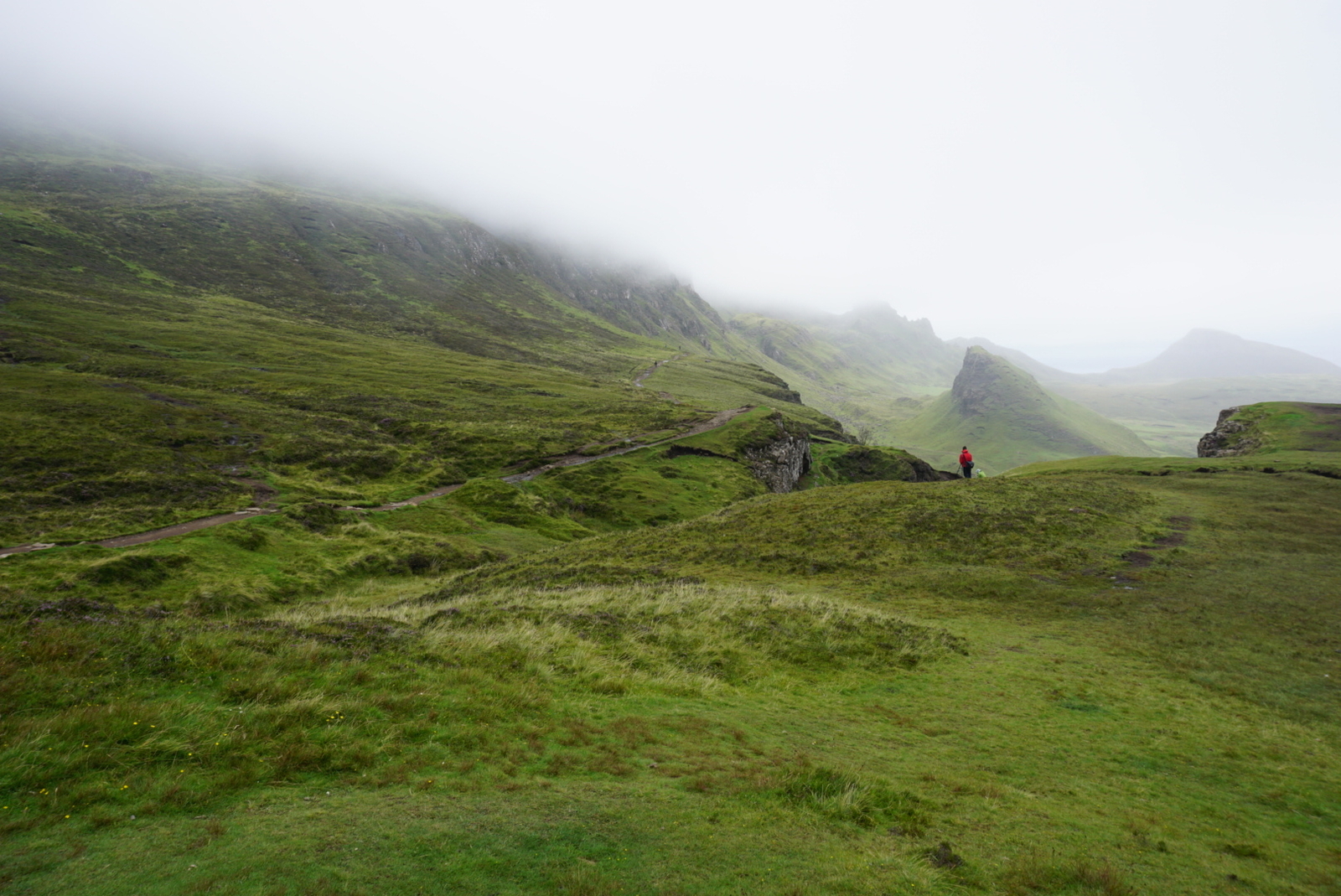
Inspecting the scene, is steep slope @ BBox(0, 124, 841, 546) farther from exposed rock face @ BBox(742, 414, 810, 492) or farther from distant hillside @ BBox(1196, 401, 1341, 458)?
distant hillside @ BBox(1196, 401, 1341, 458)

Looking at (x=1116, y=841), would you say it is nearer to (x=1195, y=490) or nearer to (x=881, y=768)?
(x=881, y=768)

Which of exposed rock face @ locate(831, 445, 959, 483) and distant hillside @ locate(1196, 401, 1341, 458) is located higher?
distant hillside @ locate(1196, 401, 1341, 458)

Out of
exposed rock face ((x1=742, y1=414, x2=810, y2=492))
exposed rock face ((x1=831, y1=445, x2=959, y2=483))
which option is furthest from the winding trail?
exposed rock face ((x1=831, y1=445, x2=959, y2=483))

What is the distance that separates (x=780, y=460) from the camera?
9700 cm

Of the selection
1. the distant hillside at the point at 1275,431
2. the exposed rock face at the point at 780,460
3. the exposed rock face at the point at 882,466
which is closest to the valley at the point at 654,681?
the distant hillside at the point at 1275,431

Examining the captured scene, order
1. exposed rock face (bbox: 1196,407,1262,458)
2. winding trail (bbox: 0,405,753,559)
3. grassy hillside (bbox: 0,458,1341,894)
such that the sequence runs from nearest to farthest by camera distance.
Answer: grassy hillside (bbox: 0,458,1341,894) → winding trail (bbox: 0,405,753,559) → exposed rock face (bbox: 1196,407,1262,458)

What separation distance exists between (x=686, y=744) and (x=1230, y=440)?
326ft

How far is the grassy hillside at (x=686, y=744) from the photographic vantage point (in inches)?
296

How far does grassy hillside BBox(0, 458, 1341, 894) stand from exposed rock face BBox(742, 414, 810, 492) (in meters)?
65.0

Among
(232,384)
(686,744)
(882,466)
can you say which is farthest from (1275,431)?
A: (232,384)

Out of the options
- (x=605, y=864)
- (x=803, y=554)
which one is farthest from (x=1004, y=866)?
(x=803, y=554)

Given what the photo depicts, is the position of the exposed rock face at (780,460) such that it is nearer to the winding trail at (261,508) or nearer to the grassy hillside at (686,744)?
the winding trail at (261,508)

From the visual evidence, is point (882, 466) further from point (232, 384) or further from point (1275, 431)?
point (232, 384)

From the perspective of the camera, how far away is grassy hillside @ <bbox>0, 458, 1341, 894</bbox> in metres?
7.52
